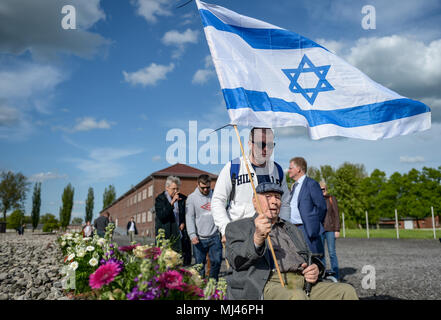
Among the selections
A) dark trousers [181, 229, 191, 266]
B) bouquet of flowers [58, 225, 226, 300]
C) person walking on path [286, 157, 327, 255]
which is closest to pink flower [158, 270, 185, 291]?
bouquet of flowers [58, 225, 226, 300]

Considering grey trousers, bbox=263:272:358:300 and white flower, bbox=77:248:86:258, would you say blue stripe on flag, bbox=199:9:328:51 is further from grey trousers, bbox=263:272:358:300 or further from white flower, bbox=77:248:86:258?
white flower, bbox=77:248:86:258

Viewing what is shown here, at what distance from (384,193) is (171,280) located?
78.8 m

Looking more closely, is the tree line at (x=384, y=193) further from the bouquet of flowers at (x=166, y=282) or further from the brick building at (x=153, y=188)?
the bouquet of flowers at (x=166, y=282)

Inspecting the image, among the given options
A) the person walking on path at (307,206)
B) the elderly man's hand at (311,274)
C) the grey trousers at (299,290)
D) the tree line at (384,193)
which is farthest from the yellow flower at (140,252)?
the tree line at (384,193)

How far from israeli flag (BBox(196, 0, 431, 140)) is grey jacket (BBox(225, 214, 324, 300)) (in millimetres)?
1152

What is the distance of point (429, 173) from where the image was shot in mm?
71000

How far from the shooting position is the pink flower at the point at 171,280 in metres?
2.03

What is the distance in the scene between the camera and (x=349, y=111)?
3.80 m

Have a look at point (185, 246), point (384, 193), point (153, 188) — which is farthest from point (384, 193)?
point (185, 246)

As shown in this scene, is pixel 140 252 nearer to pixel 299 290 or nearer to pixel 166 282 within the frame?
pixel 166 282

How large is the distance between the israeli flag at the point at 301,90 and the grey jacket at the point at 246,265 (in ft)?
3.78
